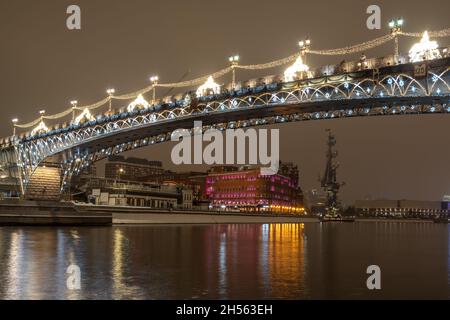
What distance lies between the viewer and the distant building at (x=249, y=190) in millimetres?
149262

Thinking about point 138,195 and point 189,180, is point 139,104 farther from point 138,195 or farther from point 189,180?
point 189,180

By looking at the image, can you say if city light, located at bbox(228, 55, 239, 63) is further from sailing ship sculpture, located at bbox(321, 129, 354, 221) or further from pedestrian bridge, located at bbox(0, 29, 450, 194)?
sailing ship sculpture, located at bbox(321, 129, 354, 221)

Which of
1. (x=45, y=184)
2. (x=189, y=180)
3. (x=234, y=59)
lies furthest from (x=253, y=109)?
(x=189, y=180)

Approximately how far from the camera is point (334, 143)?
5743 inches

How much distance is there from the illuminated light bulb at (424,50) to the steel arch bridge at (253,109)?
576 mm

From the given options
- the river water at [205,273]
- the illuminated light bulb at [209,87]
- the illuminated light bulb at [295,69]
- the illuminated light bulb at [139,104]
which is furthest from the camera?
the illuminated light bulb at [139,104]

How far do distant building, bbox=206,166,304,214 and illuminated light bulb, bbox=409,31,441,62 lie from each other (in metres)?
104

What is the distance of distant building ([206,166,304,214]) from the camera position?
490 ft

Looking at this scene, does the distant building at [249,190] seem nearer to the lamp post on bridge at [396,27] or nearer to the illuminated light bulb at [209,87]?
the illuminated light bulb at [209,87]

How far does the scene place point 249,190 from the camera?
15175 centimetres

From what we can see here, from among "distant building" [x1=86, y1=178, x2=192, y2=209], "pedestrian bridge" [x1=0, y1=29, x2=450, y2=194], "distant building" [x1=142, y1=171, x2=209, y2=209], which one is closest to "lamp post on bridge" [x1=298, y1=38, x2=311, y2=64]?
"pedestrian bridge" [x1=0, y1=29, x2=450, y2=194]

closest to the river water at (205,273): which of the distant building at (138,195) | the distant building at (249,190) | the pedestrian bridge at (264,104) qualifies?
the pedestrian bridge at (264,104)
